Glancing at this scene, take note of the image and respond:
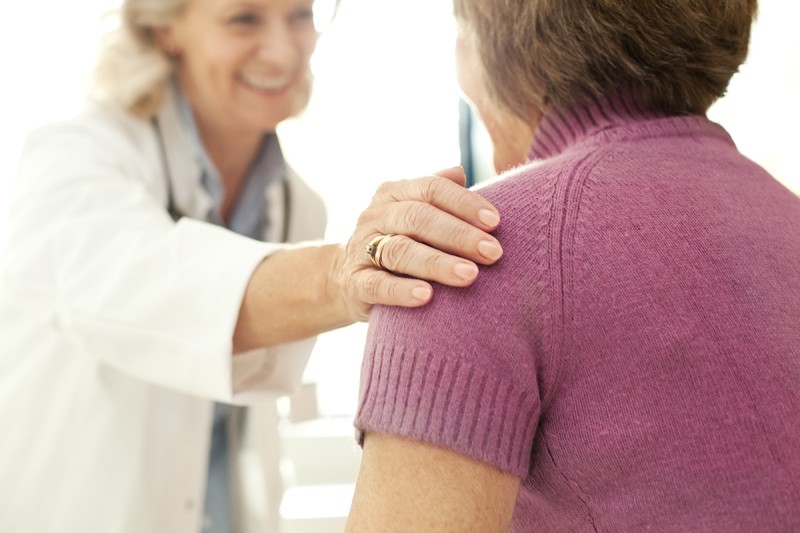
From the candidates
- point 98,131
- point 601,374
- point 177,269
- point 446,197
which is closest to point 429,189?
point 446,197

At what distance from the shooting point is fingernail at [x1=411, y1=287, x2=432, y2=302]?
26.3 inches

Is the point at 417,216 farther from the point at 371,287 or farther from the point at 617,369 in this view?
the point at 617,369

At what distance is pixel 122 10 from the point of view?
1567 millimetres

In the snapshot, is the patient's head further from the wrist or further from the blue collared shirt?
the blue collared shirt

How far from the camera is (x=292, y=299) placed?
3.21 feet

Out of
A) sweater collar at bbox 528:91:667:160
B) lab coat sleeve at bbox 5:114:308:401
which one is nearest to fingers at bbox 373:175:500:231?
sweater collar at bbox 528:91:667:160

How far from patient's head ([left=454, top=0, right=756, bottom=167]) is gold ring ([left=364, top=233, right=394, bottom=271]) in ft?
0.71

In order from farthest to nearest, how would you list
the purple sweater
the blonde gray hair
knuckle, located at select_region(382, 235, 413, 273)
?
1. the blonde gray hair
2. knuckle, located at select_region(382, 235, 413, 273)
3. the purple sweater

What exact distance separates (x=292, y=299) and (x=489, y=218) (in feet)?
Answer: 1.20

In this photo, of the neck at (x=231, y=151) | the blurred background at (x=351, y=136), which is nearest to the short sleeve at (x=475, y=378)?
the neck at (x=231, y=151)

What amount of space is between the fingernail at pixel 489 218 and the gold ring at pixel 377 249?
0.38 ft

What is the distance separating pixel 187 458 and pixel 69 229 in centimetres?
51

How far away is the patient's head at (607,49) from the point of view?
75 centimetres

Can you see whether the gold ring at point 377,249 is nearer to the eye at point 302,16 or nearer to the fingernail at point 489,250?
the fingernail at point 489,250
